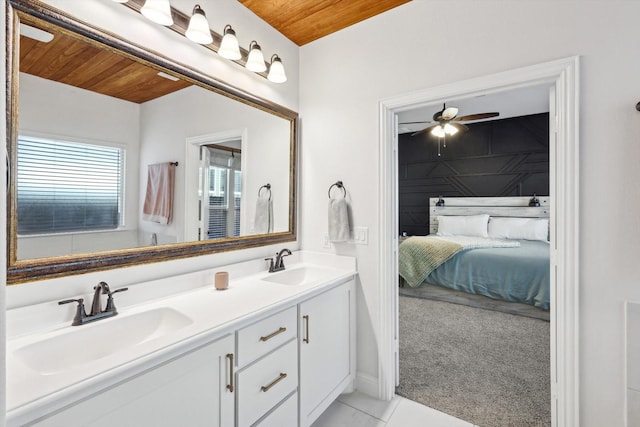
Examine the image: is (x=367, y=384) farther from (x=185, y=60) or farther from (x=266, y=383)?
(x=185, y=60)

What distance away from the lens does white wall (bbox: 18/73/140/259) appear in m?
1.13

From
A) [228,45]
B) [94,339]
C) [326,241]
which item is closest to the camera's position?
[94,339]

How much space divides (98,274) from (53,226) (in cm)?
25

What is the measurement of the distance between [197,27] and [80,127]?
0.74 meters

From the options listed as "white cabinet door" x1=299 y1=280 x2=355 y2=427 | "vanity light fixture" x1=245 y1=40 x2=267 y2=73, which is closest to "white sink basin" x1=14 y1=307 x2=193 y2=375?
"white cabinet door" x1=299 y1=280 x2=355 y2=427

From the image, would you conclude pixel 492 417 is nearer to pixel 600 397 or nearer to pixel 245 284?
pixel 600 397

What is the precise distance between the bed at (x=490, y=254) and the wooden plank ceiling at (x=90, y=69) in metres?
3.48

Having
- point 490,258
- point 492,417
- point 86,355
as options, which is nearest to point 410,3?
point 86,355

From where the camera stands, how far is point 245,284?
1.75 m

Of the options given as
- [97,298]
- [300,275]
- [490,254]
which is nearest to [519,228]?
[490,254]

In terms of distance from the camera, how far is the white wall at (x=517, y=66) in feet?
4.46

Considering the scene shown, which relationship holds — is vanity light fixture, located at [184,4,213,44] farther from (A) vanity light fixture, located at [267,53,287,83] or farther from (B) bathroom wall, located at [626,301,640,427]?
(B) bathroom wall, located at [626,301,640,427]

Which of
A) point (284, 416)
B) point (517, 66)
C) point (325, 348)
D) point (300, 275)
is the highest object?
point (517, 66)

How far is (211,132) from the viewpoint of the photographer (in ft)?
5.87
